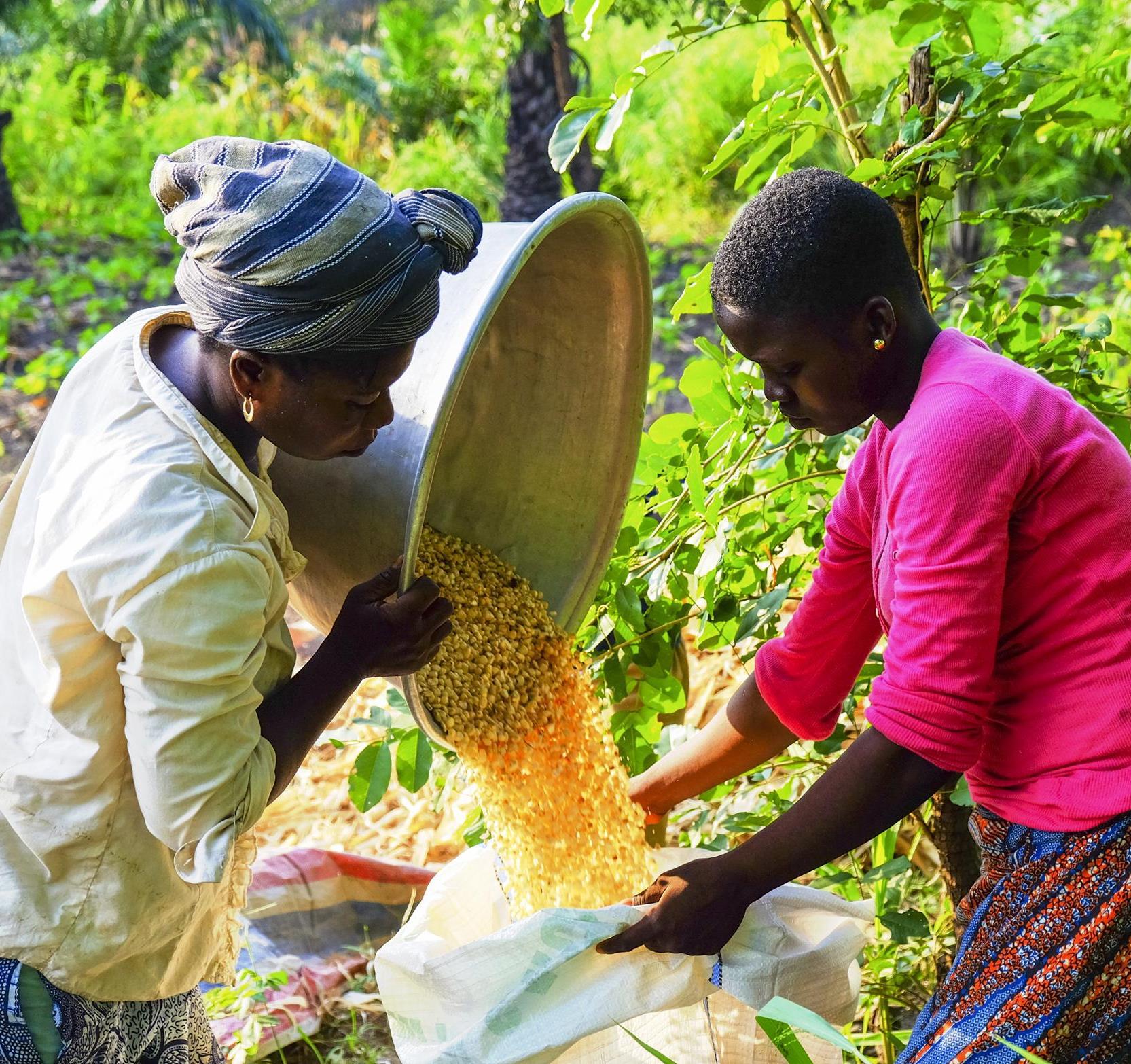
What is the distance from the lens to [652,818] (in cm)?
212

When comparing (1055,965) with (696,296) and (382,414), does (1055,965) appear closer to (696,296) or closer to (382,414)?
(382,414)

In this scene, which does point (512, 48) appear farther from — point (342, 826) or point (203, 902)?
point (203, 902)

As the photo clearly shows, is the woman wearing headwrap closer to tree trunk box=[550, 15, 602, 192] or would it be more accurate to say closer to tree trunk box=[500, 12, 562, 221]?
tree trunk box=[550, 15, 602, 192]

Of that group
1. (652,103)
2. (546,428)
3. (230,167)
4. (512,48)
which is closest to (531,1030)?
(546,428)

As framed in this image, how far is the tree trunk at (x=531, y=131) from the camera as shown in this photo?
291 inches

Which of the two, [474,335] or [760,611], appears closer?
[474,335]

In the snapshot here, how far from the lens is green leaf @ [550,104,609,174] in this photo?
2.10 m

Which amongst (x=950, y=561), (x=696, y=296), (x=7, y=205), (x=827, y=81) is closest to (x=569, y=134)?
(x=696, y=296)

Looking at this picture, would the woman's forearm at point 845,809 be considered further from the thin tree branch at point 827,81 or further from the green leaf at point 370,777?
the thin tree branch at point 827,81

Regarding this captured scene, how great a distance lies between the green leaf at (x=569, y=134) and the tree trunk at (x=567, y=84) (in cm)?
407

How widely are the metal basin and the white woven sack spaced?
363mm

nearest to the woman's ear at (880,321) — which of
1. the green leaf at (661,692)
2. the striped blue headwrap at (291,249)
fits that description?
the striped blue headwrap at (291,249)

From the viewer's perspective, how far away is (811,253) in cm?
143

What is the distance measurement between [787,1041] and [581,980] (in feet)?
0.92
